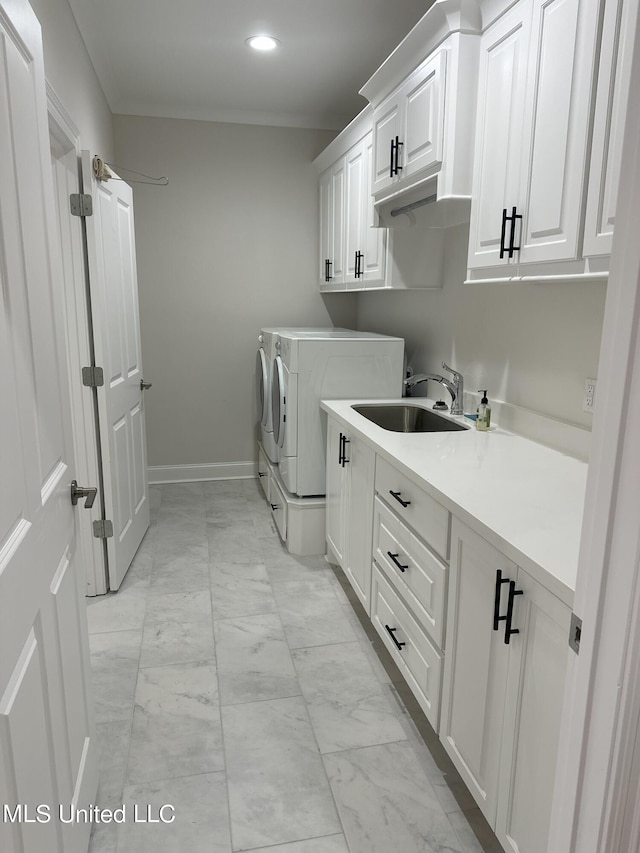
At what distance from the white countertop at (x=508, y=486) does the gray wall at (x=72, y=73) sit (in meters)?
1.74

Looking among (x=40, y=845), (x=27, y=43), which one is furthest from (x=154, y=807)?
(x=27, y=43)

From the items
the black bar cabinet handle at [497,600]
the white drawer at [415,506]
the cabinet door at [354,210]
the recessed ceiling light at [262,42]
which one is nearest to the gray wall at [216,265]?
the cabinet door at [354,210]

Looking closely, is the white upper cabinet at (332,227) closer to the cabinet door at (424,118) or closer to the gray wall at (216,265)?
the gray wall at (216,265)

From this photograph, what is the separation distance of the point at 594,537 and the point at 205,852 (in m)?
1.37

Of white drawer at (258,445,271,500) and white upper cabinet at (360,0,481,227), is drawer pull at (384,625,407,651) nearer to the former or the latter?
white upper cabinet at (360,0,481,227)

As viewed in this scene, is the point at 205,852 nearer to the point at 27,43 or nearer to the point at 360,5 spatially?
the point at 27,43

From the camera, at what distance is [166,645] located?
241cm

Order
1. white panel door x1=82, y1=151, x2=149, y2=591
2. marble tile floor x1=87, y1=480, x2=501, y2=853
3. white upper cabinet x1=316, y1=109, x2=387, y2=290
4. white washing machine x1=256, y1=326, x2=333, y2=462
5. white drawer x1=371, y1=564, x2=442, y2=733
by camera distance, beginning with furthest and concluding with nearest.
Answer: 1. white washing machine x1=256, y1=326, x2=333, y2=462
2. white upper cabinet x1=316, y1=109, x2=387, y2=290
3. white panel door x1=82, y1=151, x2=149, y2=591
4. white drawer x1=371, y1=564, x2=442, y2=733
5. marble tile floor x1=87, y1=480, x2=501, y2=853

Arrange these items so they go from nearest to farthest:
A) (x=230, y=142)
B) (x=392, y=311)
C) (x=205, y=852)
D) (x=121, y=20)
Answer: (x=205, y=852) < (x=121, y=20) < (x=392, y=311) < (x=230, y=142)

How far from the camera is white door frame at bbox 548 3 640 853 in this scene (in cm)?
67

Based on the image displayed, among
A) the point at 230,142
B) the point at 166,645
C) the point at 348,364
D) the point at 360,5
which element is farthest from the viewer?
the point at 230,142

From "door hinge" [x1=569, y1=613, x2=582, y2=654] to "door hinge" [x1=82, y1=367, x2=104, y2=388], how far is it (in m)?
2.33

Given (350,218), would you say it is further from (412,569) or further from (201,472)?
(412,569)

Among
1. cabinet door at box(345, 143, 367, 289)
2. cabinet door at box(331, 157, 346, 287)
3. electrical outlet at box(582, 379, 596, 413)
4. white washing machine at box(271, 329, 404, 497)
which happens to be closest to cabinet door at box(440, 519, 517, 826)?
electrical outlet at box(582, 379, 596, 413)
